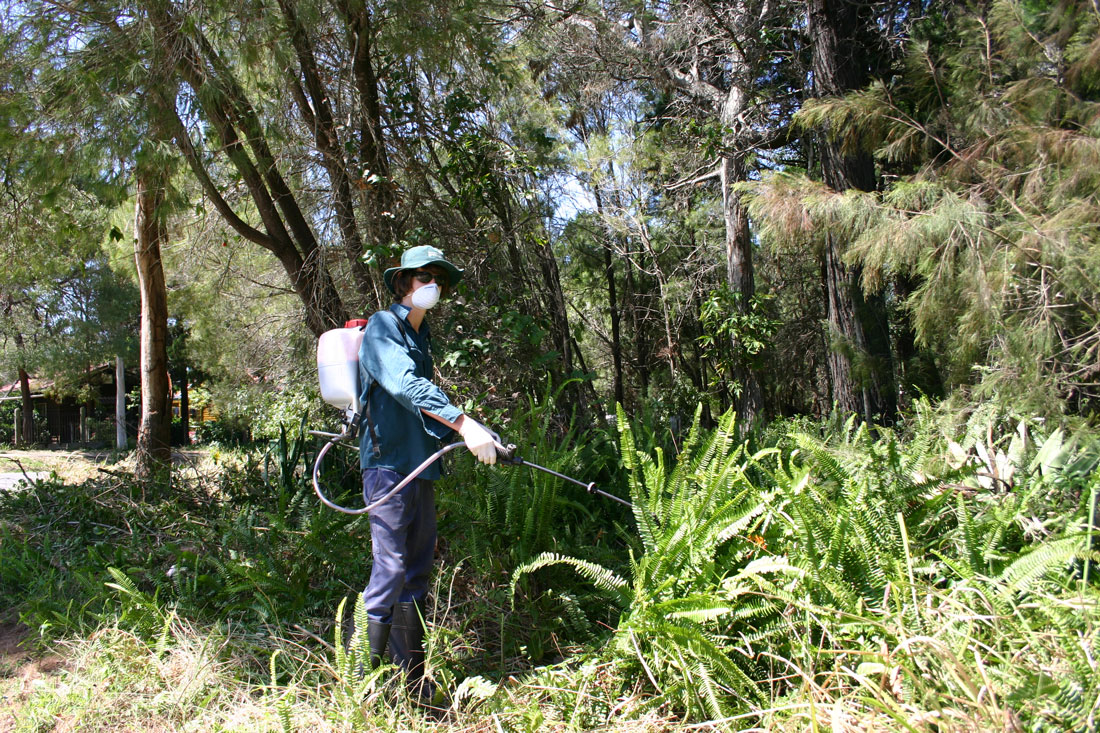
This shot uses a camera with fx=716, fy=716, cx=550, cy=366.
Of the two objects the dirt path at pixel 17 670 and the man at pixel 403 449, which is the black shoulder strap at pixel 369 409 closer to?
the man at pixel 403 449

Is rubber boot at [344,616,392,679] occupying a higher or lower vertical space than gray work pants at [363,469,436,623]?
lower

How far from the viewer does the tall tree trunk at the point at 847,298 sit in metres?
6.60

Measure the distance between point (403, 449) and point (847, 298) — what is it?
523 centimetres

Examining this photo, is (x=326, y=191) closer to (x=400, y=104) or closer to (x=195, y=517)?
(x=400, y=104)

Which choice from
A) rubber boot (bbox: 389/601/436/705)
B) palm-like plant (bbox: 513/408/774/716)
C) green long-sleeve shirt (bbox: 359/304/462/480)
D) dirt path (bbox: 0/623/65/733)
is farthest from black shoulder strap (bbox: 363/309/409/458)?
dirt path (bbox: 0/623/65/733)

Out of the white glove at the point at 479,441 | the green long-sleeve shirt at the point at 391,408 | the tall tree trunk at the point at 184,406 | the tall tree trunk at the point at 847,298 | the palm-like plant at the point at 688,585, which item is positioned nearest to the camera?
the palm-like plant at the point at 688,585

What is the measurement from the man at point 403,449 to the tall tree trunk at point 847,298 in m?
4.47

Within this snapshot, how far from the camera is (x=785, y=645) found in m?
2.83

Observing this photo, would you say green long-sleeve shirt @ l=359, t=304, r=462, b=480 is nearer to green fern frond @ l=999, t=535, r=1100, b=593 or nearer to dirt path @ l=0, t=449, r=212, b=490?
green fern frond @ l=999, t=535, r=1100, b=593

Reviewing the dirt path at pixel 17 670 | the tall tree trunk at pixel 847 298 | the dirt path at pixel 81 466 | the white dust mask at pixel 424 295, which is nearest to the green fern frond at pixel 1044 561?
the white dust mask at pixel 424 295

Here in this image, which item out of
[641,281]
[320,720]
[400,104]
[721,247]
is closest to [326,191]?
[400,104]

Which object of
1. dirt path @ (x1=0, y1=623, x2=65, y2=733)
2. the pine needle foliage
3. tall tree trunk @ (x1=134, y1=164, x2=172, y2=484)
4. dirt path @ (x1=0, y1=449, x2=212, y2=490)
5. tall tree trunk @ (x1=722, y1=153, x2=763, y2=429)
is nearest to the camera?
dirt path @ (x1=0, y1=623, x2=65, y2=733)

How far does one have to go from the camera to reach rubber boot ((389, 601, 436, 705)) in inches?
123

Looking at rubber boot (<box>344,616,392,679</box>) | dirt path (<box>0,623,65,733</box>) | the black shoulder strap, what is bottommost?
dirt path (<box>0,623,65,733</box>)
